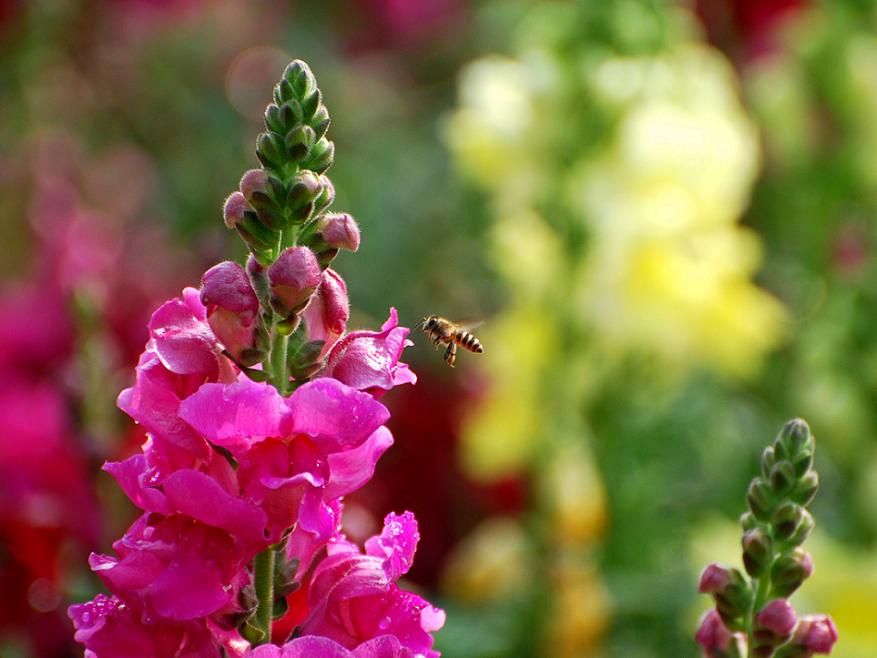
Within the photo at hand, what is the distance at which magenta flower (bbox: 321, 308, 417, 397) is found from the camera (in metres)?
0.45

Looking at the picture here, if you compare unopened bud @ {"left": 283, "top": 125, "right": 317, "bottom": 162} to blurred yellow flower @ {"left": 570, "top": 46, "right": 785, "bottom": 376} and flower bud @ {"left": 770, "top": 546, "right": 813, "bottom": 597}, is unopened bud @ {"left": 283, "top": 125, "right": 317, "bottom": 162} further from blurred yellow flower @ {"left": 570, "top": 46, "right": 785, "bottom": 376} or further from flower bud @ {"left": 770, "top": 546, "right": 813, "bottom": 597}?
blurred yellow flower @ {"left": 570, "top": 46, "right": 785, "bottom": 376}

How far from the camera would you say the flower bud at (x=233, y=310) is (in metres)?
0.45

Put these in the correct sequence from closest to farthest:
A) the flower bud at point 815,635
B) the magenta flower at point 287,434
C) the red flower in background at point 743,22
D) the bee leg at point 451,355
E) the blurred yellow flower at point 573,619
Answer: the magenta flower at point 287,434
the flower bud at point 815,635
the bee leg at point 451,355
the blurred yellow flower at point 573,619
the red flower in background at point 743,22

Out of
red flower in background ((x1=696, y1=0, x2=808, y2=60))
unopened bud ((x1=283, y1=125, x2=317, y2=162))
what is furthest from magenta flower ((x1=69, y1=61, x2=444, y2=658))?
red flower in background ((x1=696, y1=0, x2=808, y2=60))

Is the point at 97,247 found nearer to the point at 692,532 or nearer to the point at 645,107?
the point at 645,107

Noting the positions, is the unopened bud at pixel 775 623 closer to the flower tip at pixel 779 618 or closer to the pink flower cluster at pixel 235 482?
the flower tip at pixel 779 618

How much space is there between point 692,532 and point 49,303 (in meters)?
0.70

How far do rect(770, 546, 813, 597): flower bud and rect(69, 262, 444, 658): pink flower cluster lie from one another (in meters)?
0.14

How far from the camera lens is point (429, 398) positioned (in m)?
1.72

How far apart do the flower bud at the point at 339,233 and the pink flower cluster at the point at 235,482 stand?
16mm

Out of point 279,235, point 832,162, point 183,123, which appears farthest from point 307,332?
point 183,123

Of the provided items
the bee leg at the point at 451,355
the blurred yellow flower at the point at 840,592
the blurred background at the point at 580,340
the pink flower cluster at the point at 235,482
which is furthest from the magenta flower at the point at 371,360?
the blurred yellow flower at the point at 840,592

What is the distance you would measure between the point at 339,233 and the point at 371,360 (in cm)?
4

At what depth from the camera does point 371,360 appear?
1.50ft
